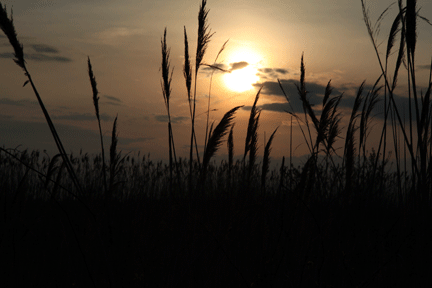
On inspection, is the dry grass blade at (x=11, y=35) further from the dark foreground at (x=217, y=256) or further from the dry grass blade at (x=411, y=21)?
the dry grass blade at (x=411, y=21)

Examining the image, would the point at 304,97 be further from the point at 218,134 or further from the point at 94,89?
the point at 94,89

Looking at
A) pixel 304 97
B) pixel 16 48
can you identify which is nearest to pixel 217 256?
pixel 304 97

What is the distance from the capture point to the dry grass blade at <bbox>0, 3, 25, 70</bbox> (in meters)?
1.48

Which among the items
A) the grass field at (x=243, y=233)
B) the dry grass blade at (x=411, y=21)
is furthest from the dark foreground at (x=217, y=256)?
the dry grass blade at (x=411, y=21)

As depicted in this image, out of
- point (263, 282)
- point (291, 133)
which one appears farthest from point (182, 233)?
point (291, 133)

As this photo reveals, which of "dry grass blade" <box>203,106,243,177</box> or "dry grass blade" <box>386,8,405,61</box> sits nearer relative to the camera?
"dry grass blade" <box>203,106,243,177</box>

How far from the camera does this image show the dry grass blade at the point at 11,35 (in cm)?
148

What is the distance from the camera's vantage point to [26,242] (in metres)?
3.67

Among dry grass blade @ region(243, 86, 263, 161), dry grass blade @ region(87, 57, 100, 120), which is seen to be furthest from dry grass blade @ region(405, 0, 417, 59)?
dry grass blade @ region(87, 57, 100, 120)

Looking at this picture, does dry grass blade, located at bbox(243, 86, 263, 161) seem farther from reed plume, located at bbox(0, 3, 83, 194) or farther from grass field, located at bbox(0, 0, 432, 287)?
reed plume, located at bbox(0, 3, 83, 194)

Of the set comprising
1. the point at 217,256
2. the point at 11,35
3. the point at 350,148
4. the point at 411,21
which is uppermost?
the point at 411,21

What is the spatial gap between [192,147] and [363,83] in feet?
5.36

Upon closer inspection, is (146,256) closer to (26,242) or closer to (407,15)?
(26,242)

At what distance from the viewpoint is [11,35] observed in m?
1.48
